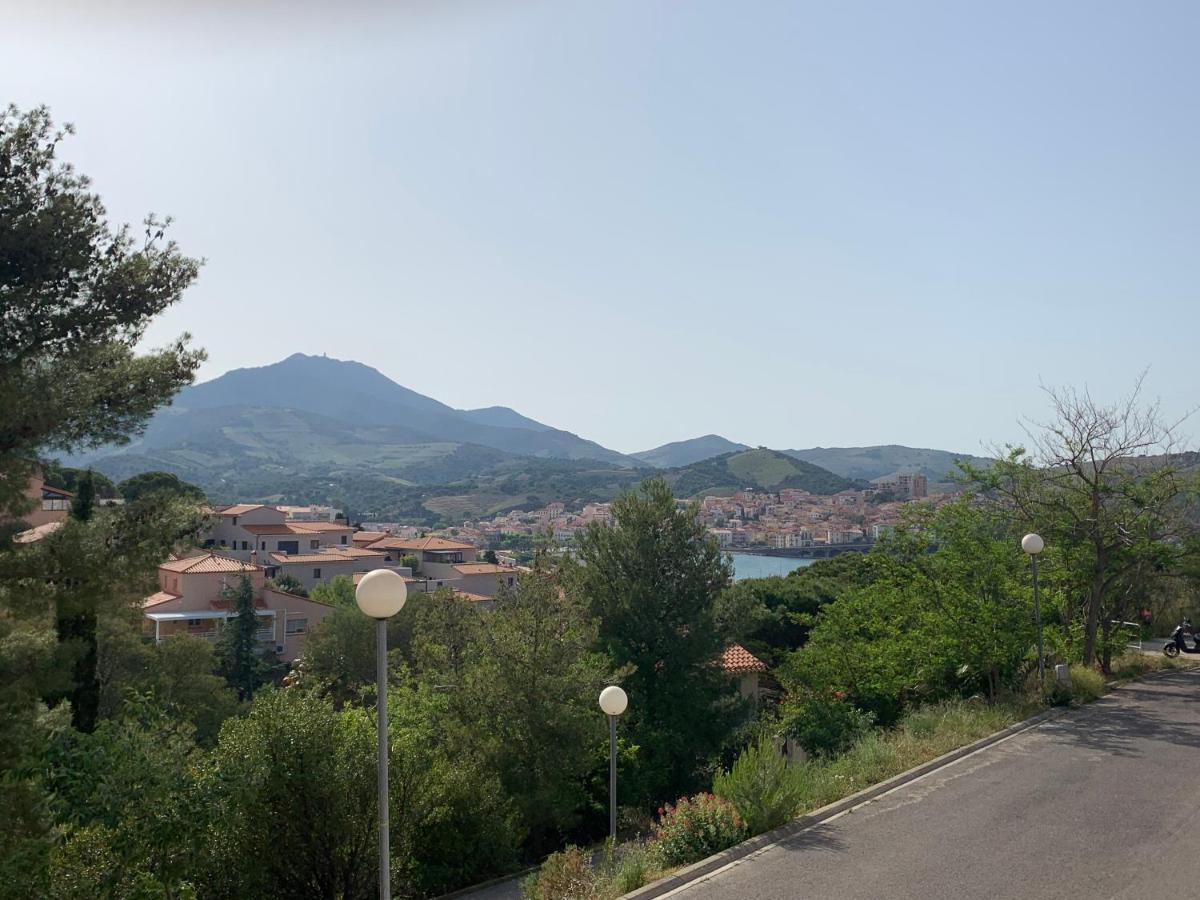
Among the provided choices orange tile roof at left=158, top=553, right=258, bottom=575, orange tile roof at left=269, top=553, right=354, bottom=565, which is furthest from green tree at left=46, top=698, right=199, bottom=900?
orange tile roof at left=269, top=553, right=354, bottom=565

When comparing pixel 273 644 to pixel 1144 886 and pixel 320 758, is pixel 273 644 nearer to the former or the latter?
pixel 320 758

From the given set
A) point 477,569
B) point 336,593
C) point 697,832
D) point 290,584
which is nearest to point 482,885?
point 697,832

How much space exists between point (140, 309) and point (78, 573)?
3.37m

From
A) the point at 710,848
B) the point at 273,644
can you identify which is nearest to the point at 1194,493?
the point at 710,848

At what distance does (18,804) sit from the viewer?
Answer: 7352 mm

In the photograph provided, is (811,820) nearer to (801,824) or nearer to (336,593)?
(801,824)

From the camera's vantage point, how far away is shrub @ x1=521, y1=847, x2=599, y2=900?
6590 mm

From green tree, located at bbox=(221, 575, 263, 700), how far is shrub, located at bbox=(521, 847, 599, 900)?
112ft

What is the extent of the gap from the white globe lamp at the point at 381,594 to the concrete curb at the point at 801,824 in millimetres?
3030

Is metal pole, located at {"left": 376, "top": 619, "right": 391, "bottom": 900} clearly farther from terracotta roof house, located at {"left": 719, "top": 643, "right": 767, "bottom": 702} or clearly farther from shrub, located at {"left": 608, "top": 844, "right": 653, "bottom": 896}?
terracotta roof house, located at {"left": 719, "top": 643, "right": 767, "bottom": 702}

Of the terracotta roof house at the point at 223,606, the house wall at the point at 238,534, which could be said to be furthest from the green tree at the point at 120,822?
the house wall at the point at 238,534

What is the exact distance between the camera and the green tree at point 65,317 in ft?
29.6

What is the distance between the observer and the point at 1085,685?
13.2 metres

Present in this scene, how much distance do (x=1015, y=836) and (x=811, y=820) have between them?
1.77 metres
